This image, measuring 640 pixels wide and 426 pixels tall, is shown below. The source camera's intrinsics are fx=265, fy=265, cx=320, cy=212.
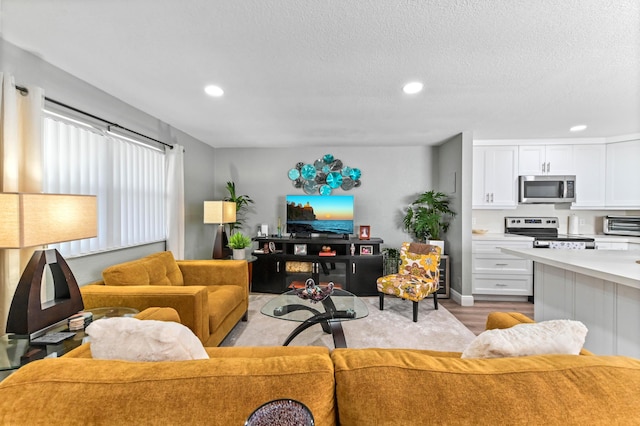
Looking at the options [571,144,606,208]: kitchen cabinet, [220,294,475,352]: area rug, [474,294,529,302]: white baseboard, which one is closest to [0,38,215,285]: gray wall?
[220,294,475,352]: area rug

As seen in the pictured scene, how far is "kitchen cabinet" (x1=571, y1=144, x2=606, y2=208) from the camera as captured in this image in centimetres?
402

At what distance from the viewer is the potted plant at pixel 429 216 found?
398 cm

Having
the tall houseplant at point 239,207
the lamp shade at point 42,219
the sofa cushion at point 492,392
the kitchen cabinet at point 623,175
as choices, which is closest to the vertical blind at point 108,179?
the lamp shade at point 42,219

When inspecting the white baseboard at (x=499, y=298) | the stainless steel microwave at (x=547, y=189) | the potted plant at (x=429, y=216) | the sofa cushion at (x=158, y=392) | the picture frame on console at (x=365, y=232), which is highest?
the stainless steel microwave at (x=547, y=189)

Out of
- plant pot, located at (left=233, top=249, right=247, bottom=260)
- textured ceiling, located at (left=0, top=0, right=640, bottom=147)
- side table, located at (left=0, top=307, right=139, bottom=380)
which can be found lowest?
side table, located at (left=0, top=307, right=139, bottom=380)

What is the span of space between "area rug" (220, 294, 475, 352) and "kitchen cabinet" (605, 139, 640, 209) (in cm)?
326

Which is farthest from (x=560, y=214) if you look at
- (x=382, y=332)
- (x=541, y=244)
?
(x=382, y=332)

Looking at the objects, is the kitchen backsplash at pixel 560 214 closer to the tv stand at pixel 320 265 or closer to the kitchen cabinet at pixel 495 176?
the kitchen cabinet at pixel 495 176

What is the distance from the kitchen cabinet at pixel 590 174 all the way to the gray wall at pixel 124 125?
19.0ft

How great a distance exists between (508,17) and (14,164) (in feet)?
10.2

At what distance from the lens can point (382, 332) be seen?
8.98 ft

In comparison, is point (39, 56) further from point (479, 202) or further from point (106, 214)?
point (479, 202)

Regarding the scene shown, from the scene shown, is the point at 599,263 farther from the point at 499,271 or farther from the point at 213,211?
the point at 213,211

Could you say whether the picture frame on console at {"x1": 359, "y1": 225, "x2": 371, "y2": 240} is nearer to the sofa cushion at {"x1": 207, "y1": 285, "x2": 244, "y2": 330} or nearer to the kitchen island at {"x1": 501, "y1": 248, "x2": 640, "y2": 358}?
the sofa cushion at {"x1": 207, "y1": 285, "x2": 244, "y2": 330}
